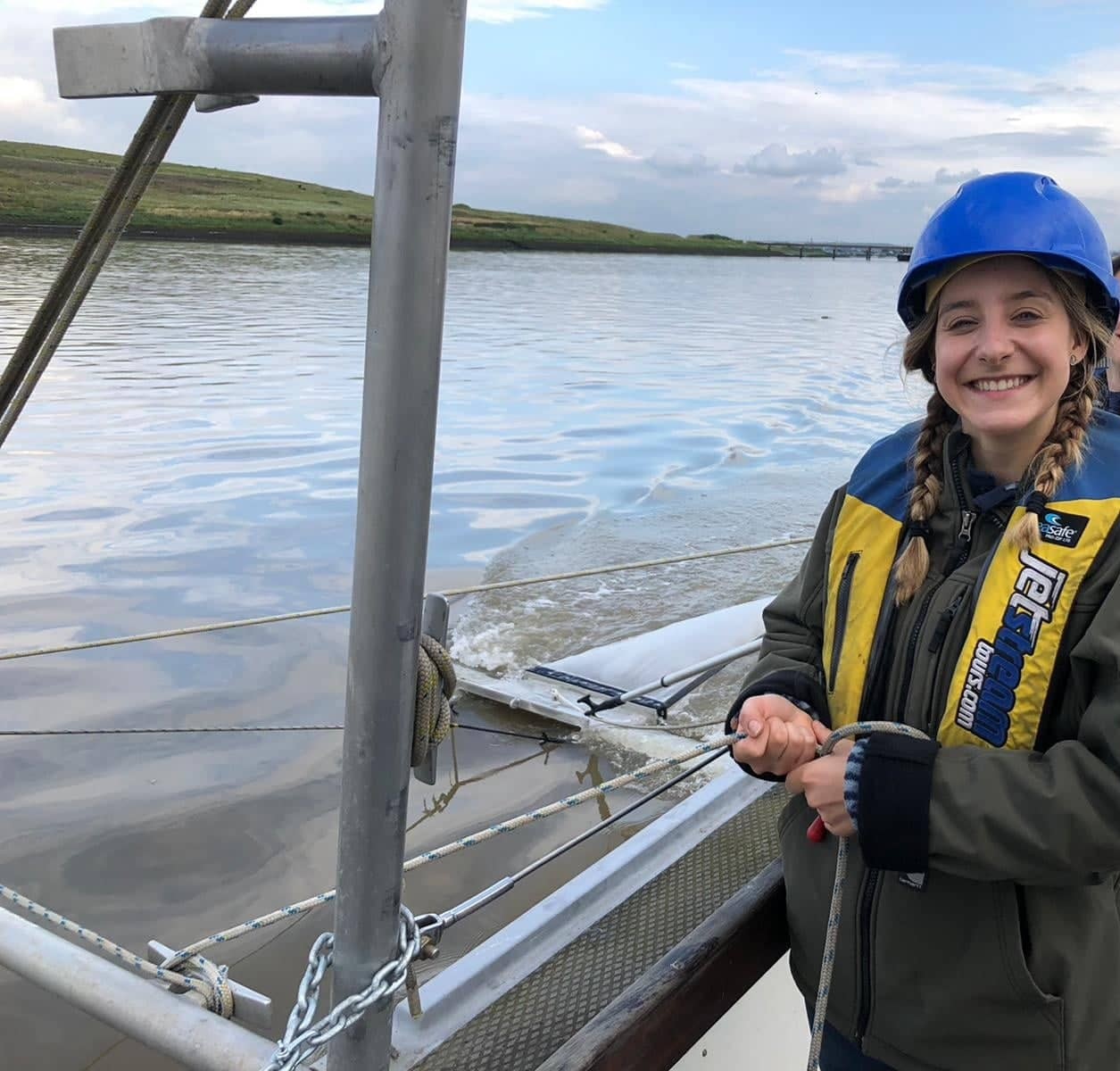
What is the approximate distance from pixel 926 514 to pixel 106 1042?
3261mm

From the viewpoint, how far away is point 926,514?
1560mm

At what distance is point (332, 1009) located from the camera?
41.7 inches

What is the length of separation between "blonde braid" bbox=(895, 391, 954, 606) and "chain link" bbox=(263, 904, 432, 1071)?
85 cm

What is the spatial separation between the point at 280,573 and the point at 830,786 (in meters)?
7.53

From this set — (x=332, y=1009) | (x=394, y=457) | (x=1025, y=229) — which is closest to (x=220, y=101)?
(x=394, y=457)

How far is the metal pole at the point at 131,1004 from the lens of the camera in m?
1.27

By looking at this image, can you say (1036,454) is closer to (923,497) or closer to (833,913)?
(923,497)

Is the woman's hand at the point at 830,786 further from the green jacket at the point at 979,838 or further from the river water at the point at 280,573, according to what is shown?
the river water at the point at 280,573

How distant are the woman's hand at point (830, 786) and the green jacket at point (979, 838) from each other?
56mm

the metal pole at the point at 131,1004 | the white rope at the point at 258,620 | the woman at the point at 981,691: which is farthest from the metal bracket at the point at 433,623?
the white rope at the point at 258,620

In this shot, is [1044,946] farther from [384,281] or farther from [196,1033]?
[384,281]

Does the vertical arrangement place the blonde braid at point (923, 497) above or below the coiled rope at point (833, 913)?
above

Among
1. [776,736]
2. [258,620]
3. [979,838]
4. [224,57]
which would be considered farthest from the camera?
[258,620]

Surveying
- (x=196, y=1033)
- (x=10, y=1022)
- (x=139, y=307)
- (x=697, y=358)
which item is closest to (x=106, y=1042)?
(x=10, y=1022)
